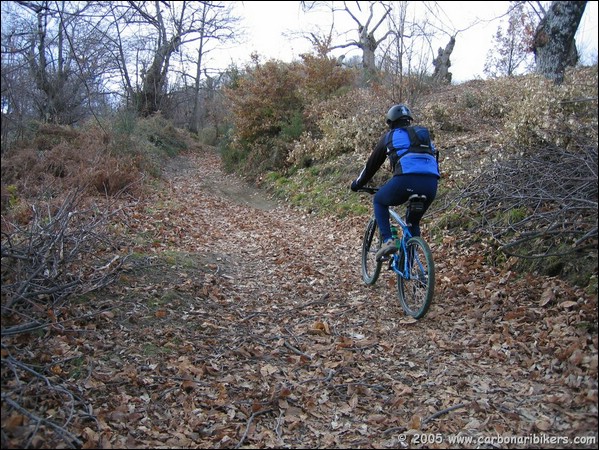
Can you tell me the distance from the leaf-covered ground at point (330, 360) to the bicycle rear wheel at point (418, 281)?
7.5 inches

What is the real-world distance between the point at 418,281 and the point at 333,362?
1.49 meters

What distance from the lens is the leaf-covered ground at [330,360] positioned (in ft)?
11.0

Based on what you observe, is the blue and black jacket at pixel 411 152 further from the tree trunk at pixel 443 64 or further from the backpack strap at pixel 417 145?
the tree trunk at pixel 443 64

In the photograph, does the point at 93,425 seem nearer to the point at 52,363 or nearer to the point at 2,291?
the point at 52,363

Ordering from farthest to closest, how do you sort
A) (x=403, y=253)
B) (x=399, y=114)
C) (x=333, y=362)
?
1. (x=403, y=253)
2. (x=399, y=114)
3. (x=333, y=362)

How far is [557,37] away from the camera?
340 inches

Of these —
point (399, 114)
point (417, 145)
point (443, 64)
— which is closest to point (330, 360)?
point (417, 145)

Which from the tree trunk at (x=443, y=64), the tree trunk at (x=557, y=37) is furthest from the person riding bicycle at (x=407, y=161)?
the tree trunk at (x=443, y=64)

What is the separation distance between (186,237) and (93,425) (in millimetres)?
5647

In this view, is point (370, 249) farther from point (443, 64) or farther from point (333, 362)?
point (443, 64)

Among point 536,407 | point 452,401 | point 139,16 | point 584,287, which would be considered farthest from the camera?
point 139,16

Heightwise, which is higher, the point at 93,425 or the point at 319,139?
the point at 319,139

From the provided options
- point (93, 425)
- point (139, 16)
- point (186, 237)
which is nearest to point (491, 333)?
point (93, 425)

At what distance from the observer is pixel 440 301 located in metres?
5.54
